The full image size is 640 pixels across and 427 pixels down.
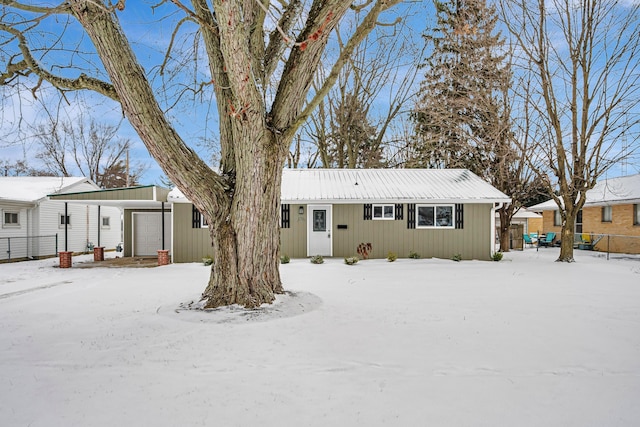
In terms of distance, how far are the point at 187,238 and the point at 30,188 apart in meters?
9.52

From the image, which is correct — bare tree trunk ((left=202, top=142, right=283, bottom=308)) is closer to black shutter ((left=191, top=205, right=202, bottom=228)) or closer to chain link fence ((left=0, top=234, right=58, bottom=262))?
black shutter ((left=191, top=205, right=202, bottom=228))

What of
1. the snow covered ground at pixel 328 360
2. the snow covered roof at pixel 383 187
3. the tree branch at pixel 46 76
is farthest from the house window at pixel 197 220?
the tree branch at pixel 46 76

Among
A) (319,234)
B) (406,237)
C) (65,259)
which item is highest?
(319,234)

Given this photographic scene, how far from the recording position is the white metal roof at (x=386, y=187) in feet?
42.3

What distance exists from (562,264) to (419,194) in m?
5.13

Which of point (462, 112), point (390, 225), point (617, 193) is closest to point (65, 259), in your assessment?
point (390, 225)

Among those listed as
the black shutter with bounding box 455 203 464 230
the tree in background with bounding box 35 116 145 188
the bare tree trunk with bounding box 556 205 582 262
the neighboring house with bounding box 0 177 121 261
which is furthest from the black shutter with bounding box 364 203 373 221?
the tree in background with bounding box 35 116 145 188

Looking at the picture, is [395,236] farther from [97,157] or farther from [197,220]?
[97,157]

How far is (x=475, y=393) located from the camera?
292 cm

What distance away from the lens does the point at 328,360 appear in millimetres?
3600

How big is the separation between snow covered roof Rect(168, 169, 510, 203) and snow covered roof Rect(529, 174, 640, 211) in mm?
6230

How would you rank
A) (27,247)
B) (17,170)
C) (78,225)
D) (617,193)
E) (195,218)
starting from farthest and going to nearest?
(17,170) → (78,225) → (617,193) → (27,247) → (195,218)

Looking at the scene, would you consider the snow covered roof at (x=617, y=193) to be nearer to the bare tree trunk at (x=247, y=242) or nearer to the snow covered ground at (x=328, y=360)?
the snow covered ground at (x=328, y=360)

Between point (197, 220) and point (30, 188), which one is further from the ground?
point (30, 188)
